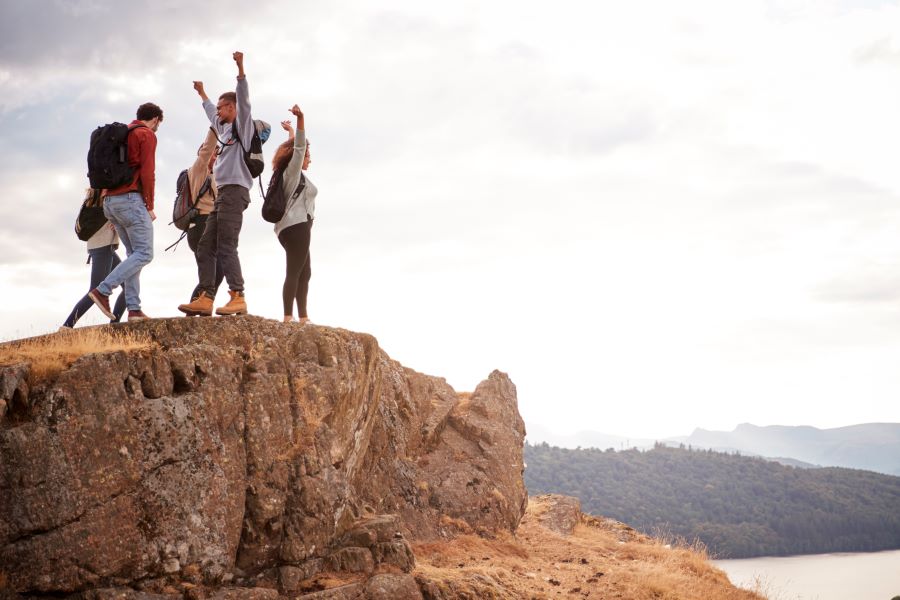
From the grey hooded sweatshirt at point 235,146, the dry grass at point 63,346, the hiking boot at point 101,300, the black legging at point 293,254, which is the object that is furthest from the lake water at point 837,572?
the dry grass at point 63,346

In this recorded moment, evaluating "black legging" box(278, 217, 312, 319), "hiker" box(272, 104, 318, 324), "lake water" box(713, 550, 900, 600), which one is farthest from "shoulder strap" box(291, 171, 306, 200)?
"lake water" box(713, 550, 900, 600)

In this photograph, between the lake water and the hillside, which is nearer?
the hillside

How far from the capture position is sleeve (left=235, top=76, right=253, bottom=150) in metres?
10.6

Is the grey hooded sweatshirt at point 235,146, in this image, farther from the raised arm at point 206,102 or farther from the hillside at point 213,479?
the hillside at point 213,479

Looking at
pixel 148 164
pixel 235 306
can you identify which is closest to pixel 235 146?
pixel 148 164

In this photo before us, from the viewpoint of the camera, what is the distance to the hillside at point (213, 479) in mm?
7879

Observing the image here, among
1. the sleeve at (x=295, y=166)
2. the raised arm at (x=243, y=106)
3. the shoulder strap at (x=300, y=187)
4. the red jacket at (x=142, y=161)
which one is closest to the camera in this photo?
the red jacket at (x=142, y=161)

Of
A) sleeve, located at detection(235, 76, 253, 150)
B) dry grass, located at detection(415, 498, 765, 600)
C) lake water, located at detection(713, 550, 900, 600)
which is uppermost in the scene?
sleeve, located at detection(235, 76, 253, 150)

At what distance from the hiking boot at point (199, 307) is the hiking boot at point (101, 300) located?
3.32ft

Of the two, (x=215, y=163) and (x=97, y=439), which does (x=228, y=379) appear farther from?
(x=215, y=163)

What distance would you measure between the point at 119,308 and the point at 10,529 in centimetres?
410

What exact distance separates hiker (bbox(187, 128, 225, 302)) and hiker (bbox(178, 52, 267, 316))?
15 centimetres

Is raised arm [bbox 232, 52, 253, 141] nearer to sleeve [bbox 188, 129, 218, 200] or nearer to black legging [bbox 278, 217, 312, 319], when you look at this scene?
sleeve [bbox 188, 129, 218, 200]

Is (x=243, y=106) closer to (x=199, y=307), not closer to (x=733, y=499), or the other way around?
(x=199, y=307)
